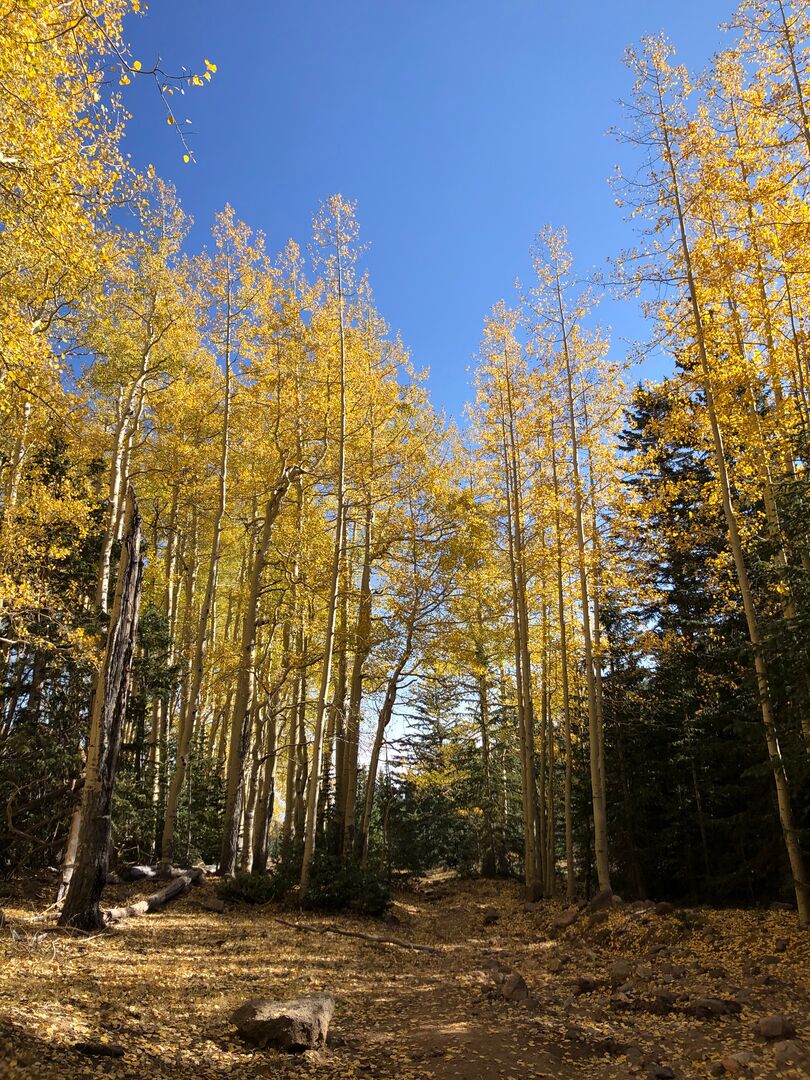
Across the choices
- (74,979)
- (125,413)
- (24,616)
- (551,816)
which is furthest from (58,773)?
(551,816)

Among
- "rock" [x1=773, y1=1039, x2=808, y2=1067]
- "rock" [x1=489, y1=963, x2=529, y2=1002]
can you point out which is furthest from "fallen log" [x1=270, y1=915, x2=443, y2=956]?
"rock" [x1=773, y1=1039, x2=808, y2=1067]

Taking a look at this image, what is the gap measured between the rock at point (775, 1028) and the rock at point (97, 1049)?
15.0ft

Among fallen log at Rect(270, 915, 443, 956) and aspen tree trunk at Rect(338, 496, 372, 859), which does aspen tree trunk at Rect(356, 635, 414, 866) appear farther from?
fallen log at Rect(270, 915, 443, 956)

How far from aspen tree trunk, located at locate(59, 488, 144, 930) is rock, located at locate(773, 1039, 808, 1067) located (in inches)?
265

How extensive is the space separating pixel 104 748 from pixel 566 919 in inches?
295

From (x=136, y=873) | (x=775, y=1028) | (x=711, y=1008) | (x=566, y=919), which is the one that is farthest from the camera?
(x=136, y=873)

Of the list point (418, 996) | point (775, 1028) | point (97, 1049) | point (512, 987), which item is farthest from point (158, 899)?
point (775, 1028)

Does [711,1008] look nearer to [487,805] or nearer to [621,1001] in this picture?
[621,1001]

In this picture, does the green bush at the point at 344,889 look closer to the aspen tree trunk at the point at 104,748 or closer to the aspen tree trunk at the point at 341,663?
the aspen tree trunk at the point at 341,663

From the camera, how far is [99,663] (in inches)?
314

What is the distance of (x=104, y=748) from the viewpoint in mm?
7660

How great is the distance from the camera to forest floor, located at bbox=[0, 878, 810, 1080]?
423 cm

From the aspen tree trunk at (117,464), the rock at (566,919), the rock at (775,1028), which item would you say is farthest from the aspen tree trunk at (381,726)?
the rock at (775,1028)

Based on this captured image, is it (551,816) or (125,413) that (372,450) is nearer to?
(125,413)
